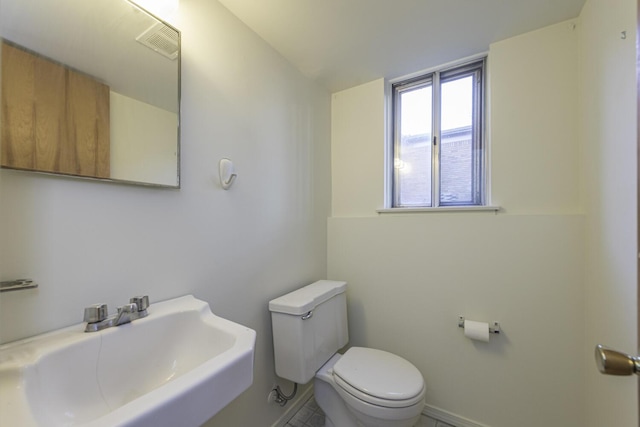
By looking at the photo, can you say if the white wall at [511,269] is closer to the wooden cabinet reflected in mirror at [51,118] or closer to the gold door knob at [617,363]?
the gold door knob at [617,363]

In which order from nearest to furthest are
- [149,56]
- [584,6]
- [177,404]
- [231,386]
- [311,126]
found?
1. [177,404]
2. [231,386]
3. [149,56]
4. [584,6]
5. [311,126]

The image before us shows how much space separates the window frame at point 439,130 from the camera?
1.55 metres

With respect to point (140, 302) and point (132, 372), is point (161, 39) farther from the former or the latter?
point (132, 372)

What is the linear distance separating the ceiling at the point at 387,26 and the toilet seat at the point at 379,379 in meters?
1.73

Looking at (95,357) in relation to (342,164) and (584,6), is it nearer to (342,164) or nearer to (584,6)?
(342,164)

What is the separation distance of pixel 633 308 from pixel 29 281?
5.84ft

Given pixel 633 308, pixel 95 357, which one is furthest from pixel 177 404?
pixel 633 308

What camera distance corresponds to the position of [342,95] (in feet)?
6.34

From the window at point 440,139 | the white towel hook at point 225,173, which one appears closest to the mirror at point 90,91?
the white towel hook at point 225,173

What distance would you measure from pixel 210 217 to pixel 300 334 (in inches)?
27.7

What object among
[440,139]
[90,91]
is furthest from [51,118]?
[440,139]

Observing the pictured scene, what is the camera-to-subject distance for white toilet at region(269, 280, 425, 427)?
110cm

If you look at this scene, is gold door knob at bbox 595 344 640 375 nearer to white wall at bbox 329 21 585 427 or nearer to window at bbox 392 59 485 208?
white wall at bbox 329 21 585 427

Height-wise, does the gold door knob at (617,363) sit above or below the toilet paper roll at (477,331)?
above
